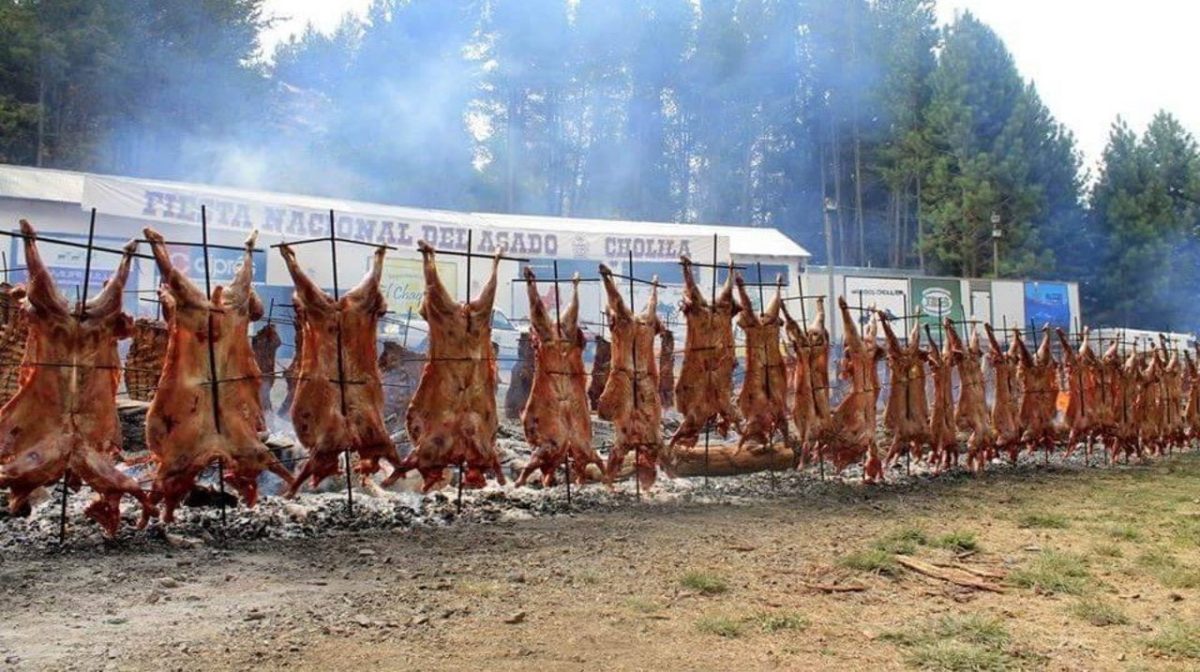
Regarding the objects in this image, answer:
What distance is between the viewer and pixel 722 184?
51.2 m

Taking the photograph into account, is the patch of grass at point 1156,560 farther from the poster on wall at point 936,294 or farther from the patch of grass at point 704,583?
the poster on wall at point 936,294

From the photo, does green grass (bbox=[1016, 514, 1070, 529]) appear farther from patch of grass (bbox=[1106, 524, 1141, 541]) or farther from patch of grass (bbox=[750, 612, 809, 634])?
patch of grass (bbox=[750, 612, 809, 634])

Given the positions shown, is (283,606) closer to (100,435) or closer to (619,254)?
(100,435)

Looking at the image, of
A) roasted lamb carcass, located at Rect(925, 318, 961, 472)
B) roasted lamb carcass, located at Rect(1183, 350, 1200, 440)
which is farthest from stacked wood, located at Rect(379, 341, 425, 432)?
roasted lamb carcass, located at Rect(1183, 350, 1200, 440)

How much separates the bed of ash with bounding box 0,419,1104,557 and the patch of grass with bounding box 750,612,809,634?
148 inches

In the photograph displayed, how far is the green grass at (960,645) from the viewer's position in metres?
4.98

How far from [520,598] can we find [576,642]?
93cm

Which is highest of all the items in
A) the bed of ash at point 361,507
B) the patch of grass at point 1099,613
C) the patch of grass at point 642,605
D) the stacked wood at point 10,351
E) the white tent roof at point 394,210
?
the white tent roof at point 394,210

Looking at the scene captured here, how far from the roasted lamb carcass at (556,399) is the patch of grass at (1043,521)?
4586mm

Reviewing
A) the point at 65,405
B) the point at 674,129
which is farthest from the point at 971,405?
the point at 674,129

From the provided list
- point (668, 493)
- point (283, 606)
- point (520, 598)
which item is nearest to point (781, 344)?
point (668, 493)

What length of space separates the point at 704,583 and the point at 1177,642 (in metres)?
2.94

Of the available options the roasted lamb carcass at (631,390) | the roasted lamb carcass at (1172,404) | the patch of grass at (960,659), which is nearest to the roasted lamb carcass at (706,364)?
the roasted lamb carcass at (631,390)

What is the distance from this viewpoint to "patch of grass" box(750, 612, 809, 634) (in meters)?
5.54
